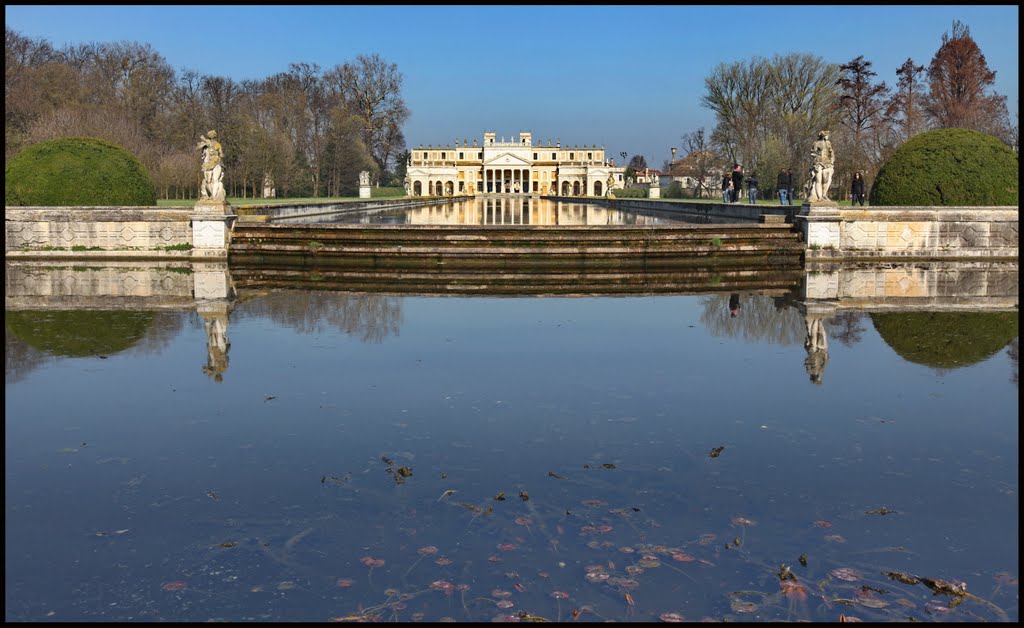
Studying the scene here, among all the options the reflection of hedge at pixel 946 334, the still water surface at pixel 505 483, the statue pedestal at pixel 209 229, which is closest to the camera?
the still water surface at pixel 505 483

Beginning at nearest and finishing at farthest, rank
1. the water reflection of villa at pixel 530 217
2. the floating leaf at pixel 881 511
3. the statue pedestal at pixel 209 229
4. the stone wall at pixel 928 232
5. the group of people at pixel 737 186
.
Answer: the floating leaf at pixel 881 511 < the statue pedestal at pixel 209 229 < the stone wall at pixel 928 232 < the water reflection of villa at pixel 530 217 < the group of people at pixel 737 186

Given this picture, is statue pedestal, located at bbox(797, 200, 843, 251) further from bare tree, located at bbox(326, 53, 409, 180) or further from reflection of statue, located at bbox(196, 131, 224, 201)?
bare tree, located at bbox(326, 53, 409, 180)

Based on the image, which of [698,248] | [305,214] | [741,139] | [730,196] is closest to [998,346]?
[698,248]

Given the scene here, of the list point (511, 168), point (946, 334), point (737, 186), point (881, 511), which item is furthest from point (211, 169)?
point (511, 168)

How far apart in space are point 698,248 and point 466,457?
12.4 meters

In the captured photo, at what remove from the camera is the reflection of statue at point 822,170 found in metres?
17.6

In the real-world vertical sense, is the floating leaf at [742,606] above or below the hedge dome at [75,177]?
below

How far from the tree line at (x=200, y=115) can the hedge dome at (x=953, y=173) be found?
3148 cm

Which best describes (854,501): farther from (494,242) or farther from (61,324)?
(494,242)

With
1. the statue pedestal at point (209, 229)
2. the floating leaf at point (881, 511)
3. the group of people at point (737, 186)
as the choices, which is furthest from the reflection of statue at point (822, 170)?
the floating leaf at point (881, 511)

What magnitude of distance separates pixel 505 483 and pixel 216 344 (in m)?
4.80

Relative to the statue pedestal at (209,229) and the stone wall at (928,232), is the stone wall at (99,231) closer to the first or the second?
the statue pedestal at (209,229)

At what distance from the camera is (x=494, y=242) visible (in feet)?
55.0

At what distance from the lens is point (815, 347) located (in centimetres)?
847
